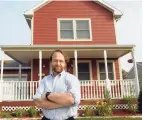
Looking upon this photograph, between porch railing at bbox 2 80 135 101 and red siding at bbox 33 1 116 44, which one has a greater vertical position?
→ red siding at bbox 33 1 116 44

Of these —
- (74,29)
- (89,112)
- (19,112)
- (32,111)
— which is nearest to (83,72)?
(74,29)

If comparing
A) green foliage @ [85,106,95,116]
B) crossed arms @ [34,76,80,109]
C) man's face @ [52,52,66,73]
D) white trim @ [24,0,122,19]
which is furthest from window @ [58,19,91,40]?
crossed arms @ [34,76,80,109]

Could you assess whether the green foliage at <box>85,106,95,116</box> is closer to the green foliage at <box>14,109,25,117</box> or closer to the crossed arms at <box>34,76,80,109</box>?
the green foliage at <box>14,109,25,117</box>

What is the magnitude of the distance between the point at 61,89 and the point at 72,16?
41.7 ft

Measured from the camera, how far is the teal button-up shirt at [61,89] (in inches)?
97.4

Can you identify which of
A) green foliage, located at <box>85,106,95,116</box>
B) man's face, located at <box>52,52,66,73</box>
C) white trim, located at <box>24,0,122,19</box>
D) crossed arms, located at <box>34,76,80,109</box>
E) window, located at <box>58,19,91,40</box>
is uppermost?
white trim, located at <box>24,0,122,19</box>

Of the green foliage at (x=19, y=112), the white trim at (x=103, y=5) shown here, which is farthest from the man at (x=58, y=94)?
the white trim at (x=103, y=5)

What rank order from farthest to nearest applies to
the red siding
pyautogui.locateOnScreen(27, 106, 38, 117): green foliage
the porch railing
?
Answer: the red siding, the porch railing, pyautogui.locateOnScreen(27, 106, 38, 117): green foliage

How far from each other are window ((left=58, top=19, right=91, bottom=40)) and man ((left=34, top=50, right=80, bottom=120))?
11891 mm

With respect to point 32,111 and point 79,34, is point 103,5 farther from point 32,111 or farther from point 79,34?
point 32,111

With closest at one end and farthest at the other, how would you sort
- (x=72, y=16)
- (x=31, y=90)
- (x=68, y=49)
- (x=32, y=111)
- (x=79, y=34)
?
(x=32, y=111) → (x=31, y=90) → (x=68, y=49) → (x=79, y=34) → (x=72, y=16)

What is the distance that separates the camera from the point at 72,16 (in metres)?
14.9

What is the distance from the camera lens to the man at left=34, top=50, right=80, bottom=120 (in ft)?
8.09

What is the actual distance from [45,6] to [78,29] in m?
2.56
